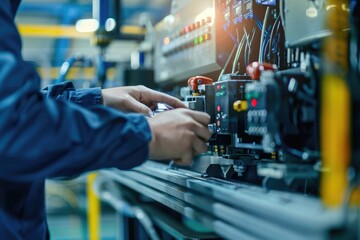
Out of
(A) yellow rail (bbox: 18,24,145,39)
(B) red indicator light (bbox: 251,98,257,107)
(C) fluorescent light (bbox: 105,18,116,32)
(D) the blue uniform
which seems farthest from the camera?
(A) yellow rail (bbox: 18,24,145,39)

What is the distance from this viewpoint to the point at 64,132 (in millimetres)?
953

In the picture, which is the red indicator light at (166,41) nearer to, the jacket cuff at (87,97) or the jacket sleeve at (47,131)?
the jacket cuff at (87,97)

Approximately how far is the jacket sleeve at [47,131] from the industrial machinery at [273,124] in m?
0.26

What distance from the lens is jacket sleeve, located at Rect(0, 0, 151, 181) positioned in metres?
0.92

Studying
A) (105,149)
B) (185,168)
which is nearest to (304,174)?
(105,149)

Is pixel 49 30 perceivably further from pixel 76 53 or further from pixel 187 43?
pixel 187 43

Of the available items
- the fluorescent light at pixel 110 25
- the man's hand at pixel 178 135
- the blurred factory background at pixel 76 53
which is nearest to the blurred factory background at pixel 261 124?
the man's hand at pixel 178 135

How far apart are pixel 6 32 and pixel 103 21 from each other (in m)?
1.93

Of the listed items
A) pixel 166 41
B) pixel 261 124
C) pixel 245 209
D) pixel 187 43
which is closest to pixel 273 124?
pixel 261 124

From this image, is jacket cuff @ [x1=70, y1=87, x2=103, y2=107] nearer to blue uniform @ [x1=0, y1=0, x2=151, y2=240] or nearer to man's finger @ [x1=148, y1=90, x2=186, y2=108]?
man's finger @ [x1=148, y1=90, x2=186, y2=108]

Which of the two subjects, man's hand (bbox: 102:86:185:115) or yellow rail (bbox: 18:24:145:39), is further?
yellow rail (bbox: 18:24:145:39)

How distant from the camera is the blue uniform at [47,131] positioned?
0.92 meters

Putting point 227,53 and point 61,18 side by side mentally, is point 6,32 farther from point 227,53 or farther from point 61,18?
point 61,18

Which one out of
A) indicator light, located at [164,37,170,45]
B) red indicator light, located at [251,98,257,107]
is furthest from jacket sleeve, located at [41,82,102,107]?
indicator light, located at [164,37,170,45]
